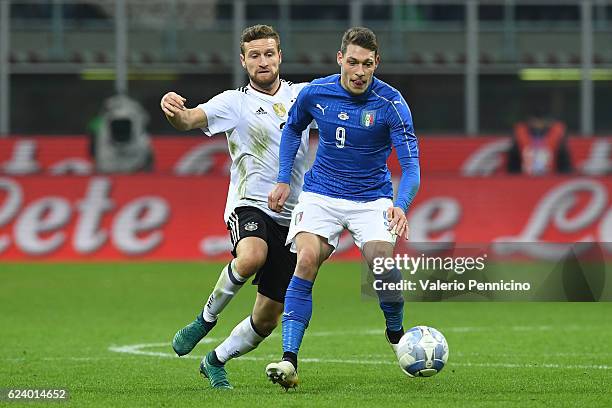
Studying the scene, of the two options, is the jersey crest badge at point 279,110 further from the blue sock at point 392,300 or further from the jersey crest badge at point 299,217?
the blue sock at point 392,300

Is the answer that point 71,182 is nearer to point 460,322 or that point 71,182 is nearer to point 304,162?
point 460,322

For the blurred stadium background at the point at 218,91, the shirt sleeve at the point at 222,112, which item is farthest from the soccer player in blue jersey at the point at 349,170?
the blurred stadium background at the point at 218,91

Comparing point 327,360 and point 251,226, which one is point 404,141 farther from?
point 327,360

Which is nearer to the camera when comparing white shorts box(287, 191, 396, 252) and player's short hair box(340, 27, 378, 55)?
player's short hair box(340, 27, 378, 55)

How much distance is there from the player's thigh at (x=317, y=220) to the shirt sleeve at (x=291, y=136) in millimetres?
209

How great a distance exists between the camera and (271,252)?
906 centimetres

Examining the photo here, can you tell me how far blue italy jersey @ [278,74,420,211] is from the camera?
8.54 meters

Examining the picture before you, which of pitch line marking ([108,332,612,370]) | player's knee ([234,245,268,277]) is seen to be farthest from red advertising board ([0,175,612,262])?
player's knee ([234,245,268,277])

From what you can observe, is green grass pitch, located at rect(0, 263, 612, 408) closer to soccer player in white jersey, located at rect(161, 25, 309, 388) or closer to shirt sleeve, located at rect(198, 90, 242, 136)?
soccer player in white jersey, located at rect(161, 25, 309, 388)

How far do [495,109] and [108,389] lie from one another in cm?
2605

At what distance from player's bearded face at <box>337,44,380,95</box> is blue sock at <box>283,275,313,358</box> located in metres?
1.16

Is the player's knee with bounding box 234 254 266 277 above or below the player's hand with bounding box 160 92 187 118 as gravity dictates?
below

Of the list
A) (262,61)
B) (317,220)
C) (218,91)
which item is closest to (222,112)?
(262,61)

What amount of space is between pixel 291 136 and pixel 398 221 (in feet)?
3.13
